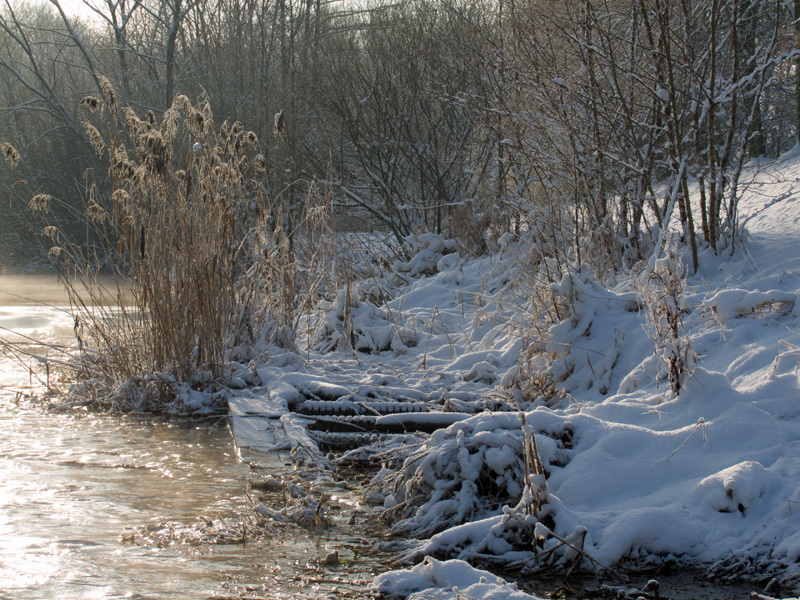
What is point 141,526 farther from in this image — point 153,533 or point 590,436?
point 590,436

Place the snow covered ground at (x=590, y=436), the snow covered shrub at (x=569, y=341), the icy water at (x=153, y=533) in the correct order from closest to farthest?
the icy water at (x=153, y=533)
the snow covered ground at (x=590, y=436)
the snow covered shrub at (x=569, y=341)

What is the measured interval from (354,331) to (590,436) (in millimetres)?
3627

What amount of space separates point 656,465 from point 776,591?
0.66 metres

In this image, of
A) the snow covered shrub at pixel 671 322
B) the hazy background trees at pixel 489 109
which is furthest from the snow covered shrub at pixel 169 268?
the snow covered shrub at pixel 671 322

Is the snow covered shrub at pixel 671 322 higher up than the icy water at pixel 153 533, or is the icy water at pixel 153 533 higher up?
the snow covered shrub at pixel 671 322

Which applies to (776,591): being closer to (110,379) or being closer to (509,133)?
(110,379)

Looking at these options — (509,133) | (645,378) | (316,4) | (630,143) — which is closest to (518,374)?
(645,378)

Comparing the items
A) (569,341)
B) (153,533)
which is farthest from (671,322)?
(153,533)

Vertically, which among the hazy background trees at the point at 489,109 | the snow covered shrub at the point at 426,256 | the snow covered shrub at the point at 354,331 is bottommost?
the snow covered shrub at the point at 354,331

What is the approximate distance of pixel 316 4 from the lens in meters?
14.4

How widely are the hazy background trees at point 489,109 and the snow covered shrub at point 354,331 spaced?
89 centimetres

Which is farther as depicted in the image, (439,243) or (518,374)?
(439,243)

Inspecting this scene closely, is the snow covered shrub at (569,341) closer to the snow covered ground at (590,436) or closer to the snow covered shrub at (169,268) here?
the snow covered ground at (590,436)

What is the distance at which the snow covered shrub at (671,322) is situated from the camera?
3.25 meters
